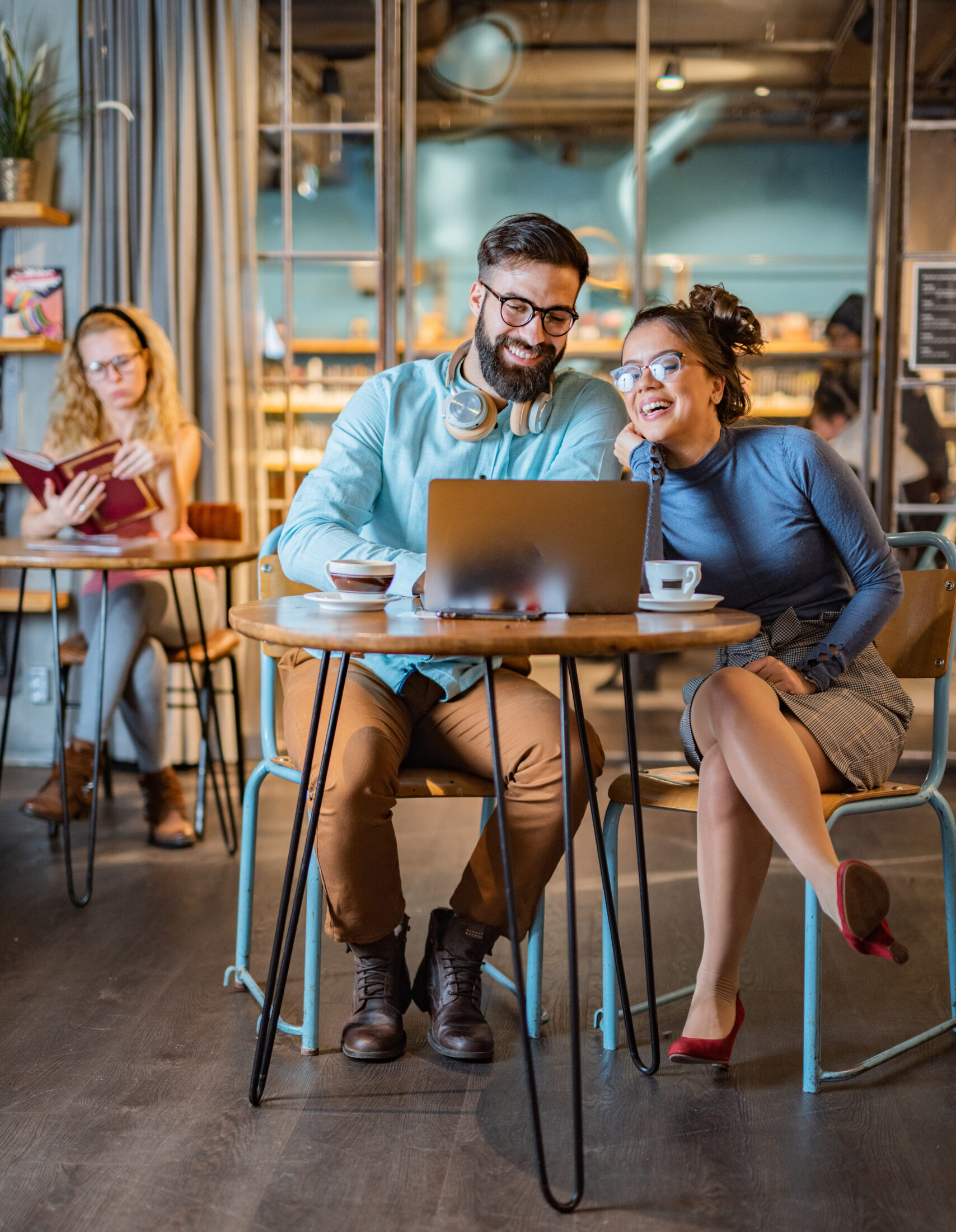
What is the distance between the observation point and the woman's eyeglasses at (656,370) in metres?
1.75

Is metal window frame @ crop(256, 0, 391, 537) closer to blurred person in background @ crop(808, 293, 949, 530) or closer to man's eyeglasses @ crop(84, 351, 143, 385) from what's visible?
man's eyeglasses @ crop(84, 351, 143, 385)

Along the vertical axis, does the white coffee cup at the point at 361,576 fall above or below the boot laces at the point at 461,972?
above

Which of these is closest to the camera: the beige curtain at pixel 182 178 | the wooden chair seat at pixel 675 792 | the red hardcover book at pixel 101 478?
the wooden chair seat at pixel 675 792

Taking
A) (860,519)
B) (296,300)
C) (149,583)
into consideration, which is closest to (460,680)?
(860,519)

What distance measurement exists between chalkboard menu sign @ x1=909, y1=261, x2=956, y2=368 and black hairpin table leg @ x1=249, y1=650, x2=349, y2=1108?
295 cm

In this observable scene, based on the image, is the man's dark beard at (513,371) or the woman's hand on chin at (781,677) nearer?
the woman's hand on chin at (781,677)

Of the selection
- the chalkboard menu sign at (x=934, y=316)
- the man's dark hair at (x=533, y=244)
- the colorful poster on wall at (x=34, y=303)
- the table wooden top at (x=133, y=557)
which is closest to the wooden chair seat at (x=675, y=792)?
the man's dark hair at (x=533, y=244)

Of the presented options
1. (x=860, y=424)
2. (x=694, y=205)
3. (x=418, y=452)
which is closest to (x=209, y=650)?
(x=418, y=452)

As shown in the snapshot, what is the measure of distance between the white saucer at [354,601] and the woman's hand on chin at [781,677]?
56 centimetres

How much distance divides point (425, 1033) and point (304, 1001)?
0.68ft

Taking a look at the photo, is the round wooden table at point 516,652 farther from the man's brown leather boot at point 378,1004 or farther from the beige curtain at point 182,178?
the beige curtain at point 182,178

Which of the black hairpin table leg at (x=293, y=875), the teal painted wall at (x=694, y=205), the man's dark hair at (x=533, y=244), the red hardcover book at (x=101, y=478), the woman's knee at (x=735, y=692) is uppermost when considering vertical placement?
the teal painted wall at (x=694, y=205)

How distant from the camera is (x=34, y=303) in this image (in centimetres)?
357

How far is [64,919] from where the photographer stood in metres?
2.24
